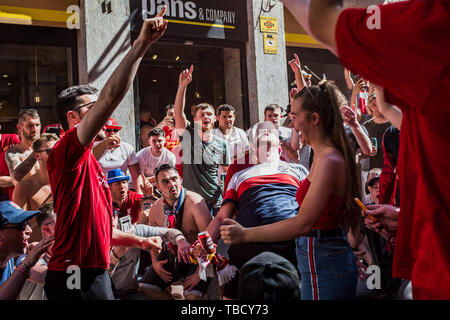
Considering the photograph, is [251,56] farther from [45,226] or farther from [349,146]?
[349,146]

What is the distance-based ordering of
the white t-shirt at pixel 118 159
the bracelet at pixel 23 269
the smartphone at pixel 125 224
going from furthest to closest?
the white t-shirt at pixel 118 159
the smartphone at pixel 125 224
the bracelet at pixel 23 269

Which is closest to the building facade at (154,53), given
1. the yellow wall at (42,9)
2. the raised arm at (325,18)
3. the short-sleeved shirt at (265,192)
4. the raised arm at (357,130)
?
the yellow wall at (42,9)

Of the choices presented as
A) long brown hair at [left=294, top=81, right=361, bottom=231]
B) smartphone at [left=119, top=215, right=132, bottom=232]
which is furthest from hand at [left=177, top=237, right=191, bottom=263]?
long brown hair at [left=294, top=81, right=361, bottom=231]

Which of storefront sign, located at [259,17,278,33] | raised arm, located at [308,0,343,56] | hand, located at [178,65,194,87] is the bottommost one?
raised arm, located at [308,0,343,56]

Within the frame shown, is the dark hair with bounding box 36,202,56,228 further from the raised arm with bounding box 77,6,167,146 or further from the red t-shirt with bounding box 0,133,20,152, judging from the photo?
the raised arm with bounding box 77,6,167,146

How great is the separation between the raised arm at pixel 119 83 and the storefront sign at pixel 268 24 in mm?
8148

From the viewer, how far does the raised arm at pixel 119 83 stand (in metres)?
2.34

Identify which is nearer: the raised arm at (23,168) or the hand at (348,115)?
the hand at (348,115)

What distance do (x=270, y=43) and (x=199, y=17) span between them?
1710 mm

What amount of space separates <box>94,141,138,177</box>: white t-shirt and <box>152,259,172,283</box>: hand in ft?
6.29

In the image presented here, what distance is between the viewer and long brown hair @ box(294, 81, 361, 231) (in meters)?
2.67

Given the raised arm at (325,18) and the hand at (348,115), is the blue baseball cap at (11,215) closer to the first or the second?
the raised arm at (325,18)

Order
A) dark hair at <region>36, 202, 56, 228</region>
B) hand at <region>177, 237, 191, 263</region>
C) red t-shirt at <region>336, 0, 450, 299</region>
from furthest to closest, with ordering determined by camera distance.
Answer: dark hair at <region>36, 202, 56, 228</region> < hand at <region>177, 237, 191, 263</region> < red t-shirt at <region>336, 0, 450, 299</region>
